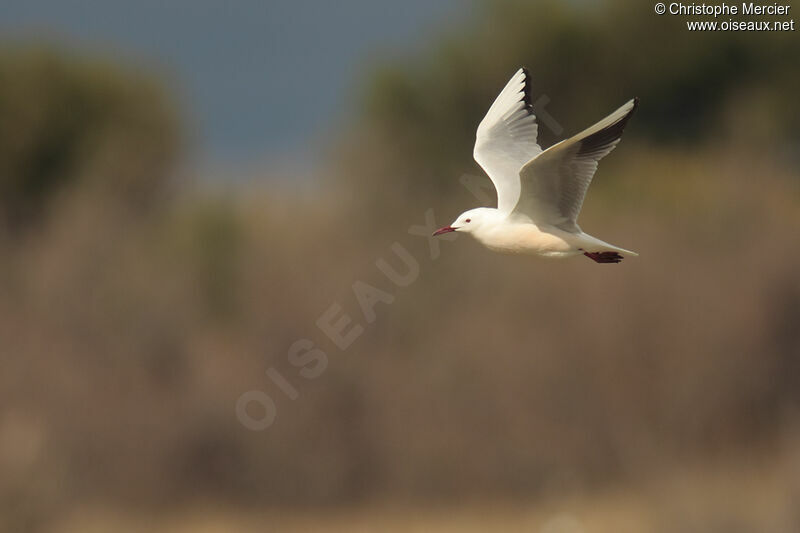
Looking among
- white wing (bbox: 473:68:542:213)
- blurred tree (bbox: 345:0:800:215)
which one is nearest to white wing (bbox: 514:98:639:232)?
white wing (bbox: 473:68:542:213)

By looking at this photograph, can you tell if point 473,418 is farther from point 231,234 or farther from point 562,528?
point 231,234

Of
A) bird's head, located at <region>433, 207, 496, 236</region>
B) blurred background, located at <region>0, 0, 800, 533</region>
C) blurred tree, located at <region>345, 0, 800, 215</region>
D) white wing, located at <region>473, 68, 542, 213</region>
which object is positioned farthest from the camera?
blurred tree, located at <region>345, 0, 800, 215</region>

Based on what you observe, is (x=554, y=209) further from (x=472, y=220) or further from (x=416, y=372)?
(x=416, y=372)

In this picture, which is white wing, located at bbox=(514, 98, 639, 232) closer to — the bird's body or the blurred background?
the bird's body

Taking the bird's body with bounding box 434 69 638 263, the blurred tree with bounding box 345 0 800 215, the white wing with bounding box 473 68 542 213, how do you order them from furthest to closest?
1. the blurred tree with bounding box 345 0 800 215
2. the white wing with bounding box 473 68 542 213
3. the bird's body with bounding box 434 69 638 263

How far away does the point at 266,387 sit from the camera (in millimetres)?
10984

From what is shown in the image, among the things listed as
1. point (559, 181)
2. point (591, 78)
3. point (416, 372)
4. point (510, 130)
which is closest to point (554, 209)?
point (559, 181)

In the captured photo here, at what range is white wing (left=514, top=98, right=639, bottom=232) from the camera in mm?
3549

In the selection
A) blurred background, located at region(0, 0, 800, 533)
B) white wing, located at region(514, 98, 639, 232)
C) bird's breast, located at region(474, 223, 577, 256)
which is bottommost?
blurred background, located at region(0, 0, 800, 533)

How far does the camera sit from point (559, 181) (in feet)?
12.1

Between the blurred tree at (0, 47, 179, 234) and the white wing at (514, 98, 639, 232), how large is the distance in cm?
1437

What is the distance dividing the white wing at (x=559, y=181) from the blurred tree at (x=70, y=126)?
47.2 feet

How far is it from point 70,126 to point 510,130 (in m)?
16.4

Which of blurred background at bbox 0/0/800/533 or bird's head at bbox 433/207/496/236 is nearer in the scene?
bird's head at bbox 433/207/496/236
